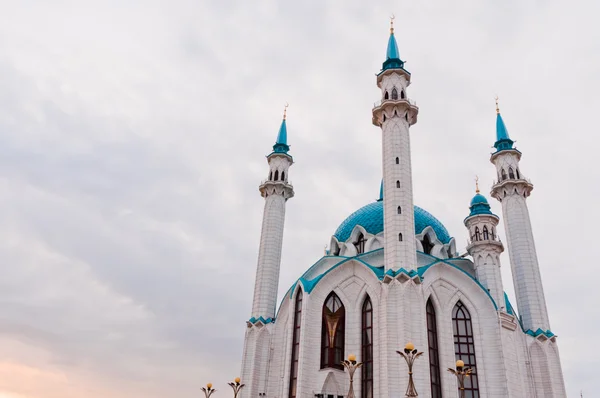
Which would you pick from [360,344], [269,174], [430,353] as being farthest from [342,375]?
[269,174]

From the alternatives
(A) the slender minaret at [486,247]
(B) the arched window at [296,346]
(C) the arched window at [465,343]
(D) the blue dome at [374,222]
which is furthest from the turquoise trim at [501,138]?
(B) the arched window at [296,346]

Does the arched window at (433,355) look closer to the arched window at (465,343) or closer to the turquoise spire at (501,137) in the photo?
the arched window at (465,343)

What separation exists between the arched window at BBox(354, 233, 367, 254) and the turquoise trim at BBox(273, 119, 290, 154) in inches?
423

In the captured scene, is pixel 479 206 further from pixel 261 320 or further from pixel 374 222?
pixel 261 320

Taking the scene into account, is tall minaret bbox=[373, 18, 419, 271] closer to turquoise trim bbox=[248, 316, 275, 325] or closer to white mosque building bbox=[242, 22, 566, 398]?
white mosque building bbox=[242, 22, 566, 398]

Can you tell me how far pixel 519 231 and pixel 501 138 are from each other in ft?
29.5

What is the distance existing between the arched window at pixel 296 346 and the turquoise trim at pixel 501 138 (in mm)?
21903

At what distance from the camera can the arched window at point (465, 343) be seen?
94.5 feet

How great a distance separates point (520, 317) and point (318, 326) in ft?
49.1

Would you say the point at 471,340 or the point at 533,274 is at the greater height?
the point at 533,274

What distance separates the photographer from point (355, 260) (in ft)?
103

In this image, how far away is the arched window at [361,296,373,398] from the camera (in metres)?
27.5

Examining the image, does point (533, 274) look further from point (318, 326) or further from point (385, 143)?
point (318, 326)

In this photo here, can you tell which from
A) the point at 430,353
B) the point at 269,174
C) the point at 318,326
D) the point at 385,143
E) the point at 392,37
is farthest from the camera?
the point at 269,174
